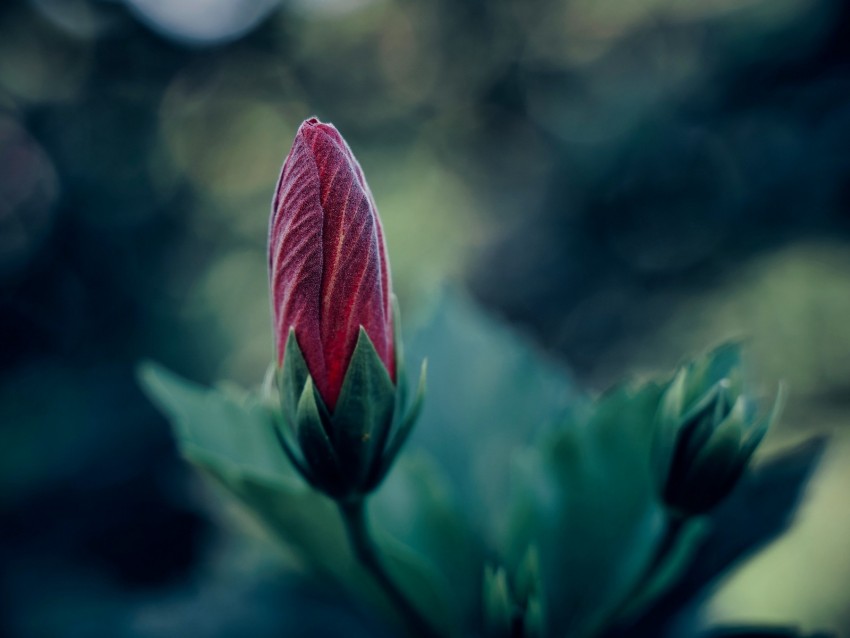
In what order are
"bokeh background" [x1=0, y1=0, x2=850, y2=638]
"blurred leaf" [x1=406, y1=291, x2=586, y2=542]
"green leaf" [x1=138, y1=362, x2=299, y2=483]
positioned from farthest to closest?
1. "bokeh background" [x1=0, y1=0, x2=850, y2=638]
2. "blurred leaf" [x1=406, y1=291, x2=586, y2=542]
3. "green leaf" [x1=138, y1=362, x2=299, y2=483]

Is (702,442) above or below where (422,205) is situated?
below

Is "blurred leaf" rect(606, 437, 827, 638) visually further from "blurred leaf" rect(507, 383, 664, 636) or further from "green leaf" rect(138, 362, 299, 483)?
"green leaf" rect(138, 362, 299, 483)

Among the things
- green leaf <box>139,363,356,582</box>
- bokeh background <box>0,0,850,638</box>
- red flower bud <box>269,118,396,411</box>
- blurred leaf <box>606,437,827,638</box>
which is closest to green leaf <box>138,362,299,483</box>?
green leaf <box>139,363,356,582</box>

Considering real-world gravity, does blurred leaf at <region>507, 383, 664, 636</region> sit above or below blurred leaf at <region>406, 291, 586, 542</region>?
below

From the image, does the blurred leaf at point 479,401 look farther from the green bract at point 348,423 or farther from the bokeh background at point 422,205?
the bokeh background at point 422,205

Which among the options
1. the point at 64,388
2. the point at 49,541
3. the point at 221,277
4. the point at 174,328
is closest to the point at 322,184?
the point at 49,541

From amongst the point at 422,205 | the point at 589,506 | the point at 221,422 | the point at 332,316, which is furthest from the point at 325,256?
the point at 422,205

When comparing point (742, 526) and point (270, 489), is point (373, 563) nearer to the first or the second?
point (270, 489)

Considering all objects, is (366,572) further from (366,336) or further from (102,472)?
(102,472)
